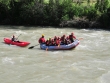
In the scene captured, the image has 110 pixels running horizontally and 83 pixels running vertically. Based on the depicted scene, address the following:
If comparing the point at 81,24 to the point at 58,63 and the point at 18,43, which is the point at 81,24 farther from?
the point at 58,63

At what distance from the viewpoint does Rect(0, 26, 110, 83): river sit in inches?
654

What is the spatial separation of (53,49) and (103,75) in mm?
6347

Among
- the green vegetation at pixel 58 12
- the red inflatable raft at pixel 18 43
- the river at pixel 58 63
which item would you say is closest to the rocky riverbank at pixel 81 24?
the green vegetation at pixel 58 12

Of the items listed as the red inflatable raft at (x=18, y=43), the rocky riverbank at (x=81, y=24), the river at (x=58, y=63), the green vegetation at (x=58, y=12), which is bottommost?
the river at (x=58, y=63)

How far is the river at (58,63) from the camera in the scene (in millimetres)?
16609

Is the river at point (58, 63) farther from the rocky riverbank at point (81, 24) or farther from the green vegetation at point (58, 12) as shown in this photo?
the green vegetation at point (58, 12)

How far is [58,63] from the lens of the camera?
19.2 m

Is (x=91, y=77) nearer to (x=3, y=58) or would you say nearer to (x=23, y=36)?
(x=3, y=58)

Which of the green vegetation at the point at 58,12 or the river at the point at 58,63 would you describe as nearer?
the river at the point at 58,63

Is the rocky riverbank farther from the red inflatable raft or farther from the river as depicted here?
the red inflatable raft

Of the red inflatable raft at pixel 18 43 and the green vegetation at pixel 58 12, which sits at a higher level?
the green vegetation at pixel 58 12

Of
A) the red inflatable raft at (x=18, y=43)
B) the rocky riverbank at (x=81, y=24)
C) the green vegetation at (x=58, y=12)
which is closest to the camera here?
the red inflatable raft at (x=18, y=43)

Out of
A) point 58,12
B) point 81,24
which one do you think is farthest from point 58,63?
point 58,12

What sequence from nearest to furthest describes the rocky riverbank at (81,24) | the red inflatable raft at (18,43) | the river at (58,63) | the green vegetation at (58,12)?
the river at (58,63), the red inflatable raft at (18,43), the rocky riverbank at (81,24), the green vegetation at (58,12)
